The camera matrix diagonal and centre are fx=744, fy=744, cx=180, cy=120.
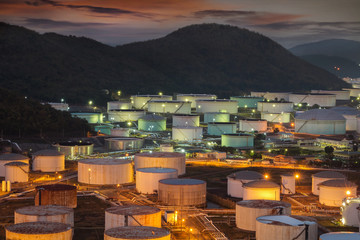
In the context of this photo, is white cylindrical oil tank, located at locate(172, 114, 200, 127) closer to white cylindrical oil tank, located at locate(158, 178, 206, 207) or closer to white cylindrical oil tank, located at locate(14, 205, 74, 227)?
white cylindrical oil tank, located at locate(158, 178, 206, 207)

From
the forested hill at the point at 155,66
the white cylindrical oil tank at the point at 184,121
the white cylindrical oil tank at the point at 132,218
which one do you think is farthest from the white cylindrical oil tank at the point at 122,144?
the forested hill at the point at 155,66

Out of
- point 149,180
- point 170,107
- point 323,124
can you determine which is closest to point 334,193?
point 149,180

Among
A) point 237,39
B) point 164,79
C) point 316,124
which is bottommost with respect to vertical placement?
point 316,124

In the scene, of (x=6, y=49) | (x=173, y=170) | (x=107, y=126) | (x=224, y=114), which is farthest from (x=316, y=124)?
(x=6, y=49)

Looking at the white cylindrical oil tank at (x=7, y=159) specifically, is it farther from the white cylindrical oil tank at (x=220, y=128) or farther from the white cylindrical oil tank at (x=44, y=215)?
the white cylindrical oil tank at (x=220, y=128)

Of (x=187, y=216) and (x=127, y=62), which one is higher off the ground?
(x=127, y=62)

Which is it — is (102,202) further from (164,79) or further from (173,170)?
(164,79)

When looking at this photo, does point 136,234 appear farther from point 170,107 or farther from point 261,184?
point 170,107

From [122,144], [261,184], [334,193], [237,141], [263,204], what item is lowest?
[263,204]
